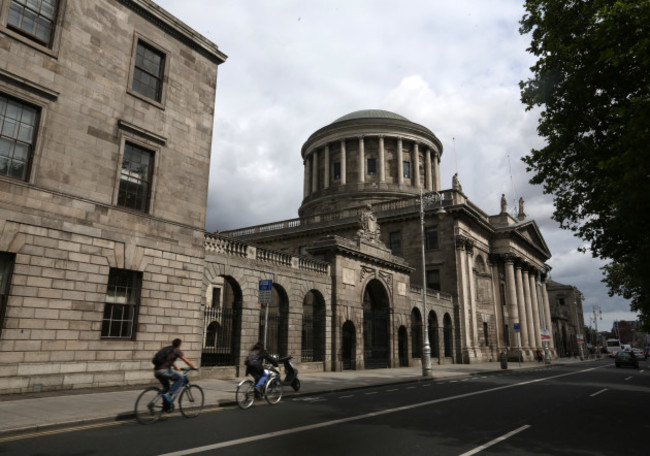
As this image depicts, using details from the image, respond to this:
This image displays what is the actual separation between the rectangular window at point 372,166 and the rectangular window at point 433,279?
20304mm

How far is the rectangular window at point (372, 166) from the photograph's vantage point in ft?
194

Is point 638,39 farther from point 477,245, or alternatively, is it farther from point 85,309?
point 477,245

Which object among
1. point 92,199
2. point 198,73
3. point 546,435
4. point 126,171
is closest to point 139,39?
point 198,73

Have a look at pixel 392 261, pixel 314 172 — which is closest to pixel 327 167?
pixel 314 172

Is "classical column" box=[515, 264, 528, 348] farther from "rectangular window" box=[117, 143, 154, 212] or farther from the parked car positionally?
"rectangular window" box=[117, 143, 154, 212]

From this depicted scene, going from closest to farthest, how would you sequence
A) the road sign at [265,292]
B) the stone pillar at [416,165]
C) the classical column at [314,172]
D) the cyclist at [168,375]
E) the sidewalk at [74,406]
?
the sidewalk at [74,406] < the cyclist at [168,375] < the road sign at [265,292] < the stone pillar at [416,165] < the classical column at [314,172]

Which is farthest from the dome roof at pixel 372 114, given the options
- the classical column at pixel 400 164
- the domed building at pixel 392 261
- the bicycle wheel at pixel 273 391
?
the bicycle wheel at pixel 273 391

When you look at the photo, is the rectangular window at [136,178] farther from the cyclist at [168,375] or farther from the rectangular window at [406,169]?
the rectangular window at [406,169]

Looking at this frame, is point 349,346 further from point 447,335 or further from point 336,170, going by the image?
point 336,170

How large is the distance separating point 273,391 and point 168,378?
3757 mm

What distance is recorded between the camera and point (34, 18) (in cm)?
1350

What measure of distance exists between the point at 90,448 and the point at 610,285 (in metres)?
47.7

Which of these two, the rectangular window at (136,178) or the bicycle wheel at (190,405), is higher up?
the rectangular window at (136,178)

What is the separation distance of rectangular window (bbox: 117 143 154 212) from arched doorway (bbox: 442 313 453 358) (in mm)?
29296
